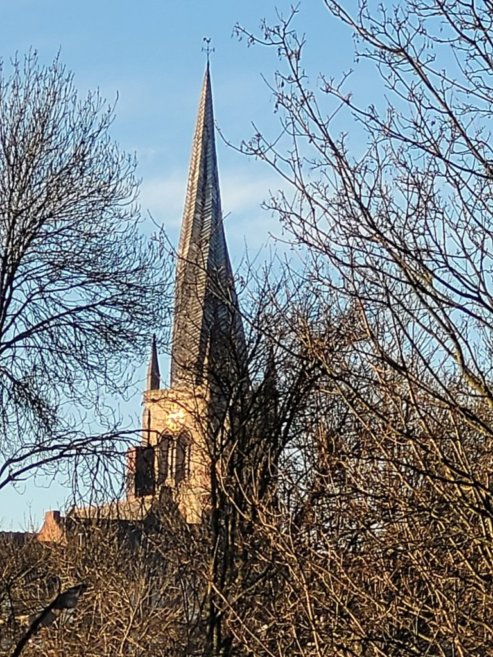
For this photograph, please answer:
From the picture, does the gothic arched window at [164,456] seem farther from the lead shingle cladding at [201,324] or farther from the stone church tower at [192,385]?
the lead shingle cladding at [201,324]

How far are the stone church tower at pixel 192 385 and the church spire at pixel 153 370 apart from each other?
1 centimetres

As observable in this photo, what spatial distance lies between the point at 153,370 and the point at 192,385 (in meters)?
0.51

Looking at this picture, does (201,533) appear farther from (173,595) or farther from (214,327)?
(214,327)

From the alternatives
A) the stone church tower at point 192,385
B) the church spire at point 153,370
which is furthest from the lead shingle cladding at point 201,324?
the church spire at point 153,370

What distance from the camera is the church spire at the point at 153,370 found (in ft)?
32.9

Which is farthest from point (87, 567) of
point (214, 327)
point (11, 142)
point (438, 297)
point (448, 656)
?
point (438, 297)

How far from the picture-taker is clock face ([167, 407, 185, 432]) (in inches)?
469

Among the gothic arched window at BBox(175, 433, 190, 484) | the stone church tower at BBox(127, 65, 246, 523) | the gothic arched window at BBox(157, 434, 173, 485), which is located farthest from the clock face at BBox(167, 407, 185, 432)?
the gothic arched window at BBox(157, 434, 173, 485)

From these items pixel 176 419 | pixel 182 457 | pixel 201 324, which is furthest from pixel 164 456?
pixel 176 419

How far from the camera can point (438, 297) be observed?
4098 mm

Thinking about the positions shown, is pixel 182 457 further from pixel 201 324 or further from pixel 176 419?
pixel 201 324

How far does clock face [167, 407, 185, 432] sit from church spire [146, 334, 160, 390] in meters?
0.49

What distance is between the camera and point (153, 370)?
13477 millimetres

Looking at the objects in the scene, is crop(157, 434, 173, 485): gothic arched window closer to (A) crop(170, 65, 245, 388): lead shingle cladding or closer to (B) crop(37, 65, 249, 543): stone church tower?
(B) crop(37, 65, 249, 543): stone church tower
